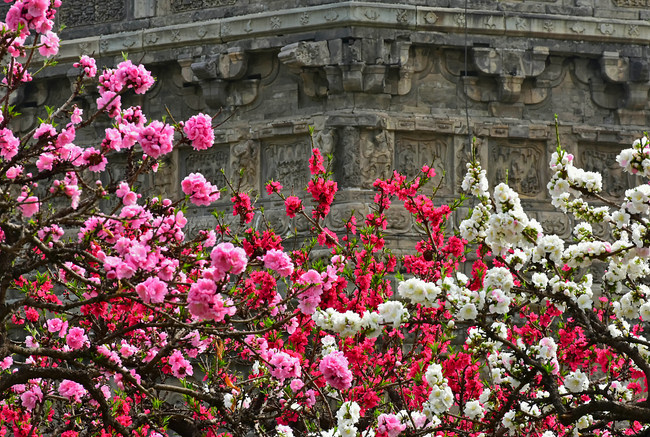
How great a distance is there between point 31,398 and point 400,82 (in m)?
6.23

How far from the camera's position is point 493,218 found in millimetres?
6703

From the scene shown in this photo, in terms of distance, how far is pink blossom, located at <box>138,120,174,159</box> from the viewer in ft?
23.2

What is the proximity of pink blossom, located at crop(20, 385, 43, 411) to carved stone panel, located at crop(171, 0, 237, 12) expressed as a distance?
6.28m

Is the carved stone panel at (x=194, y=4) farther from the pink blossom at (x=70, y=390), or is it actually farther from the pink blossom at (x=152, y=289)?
the pink blossom at (x=152, y=289)

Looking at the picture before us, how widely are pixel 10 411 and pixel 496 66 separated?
687 centimetres

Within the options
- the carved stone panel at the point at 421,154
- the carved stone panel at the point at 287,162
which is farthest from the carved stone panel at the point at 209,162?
the carved stone panel at the point at 421,154

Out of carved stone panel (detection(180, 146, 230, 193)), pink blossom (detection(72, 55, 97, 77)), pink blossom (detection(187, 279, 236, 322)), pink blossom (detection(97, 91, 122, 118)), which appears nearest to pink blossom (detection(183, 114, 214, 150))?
pink blossom (detection(97, 91, 122, 118))

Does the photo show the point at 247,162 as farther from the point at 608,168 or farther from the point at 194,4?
the point at 608,168

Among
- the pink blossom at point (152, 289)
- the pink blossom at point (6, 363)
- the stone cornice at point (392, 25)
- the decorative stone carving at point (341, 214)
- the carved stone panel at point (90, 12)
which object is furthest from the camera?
the carved stone panel at point (90, 12)

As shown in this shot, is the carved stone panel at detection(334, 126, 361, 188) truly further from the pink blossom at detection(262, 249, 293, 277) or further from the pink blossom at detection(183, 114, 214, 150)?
the pink blossom at detection(262, 249, 293, 277)

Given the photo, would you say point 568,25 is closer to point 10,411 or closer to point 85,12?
point 85,12

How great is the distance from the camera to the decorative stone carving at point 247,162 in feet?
45.4

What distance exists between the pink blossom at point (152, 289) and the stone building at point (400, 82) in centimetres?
654

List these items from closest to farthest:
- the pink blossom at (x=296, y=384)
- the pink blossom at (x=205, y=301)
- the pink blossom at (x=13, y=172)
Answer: the pink blossom at (x=205, y=301)
the pink blossom at (x=13, y=172)
the pink blossom at (x=296, y=384)
